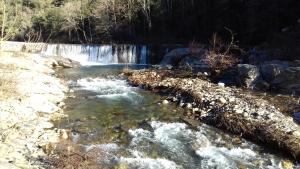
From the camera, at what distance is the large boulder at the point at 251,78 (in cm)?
1848

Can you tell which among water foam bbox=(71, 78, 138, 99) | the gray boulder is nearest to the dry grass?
water foam bbox=(71, 78, 138, 99)

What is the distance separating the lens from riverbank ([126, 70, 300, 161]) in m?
11.7

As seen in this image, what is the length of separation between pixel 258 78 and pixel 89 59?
18.8m

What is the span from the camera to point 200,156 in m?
11.0

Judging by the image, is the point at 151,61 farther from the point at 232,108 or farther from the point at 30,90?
the point at 232,108

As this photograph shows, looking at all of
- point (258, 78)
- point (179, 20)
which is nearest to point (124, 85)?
point (258, 78)

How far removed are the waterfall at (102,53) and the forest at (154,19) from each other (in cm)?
317

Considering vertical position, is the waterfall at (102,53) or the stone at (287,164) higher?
the waterfall at (102,53)

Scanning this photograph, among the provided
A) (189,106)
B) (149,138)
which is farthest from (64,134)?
(189,106)

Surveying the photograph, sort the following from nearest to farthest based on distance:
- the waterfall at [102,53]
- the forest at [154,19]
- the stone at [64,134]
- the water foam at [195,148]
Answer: the water foam at [195,148] → the stone at [64,134] → the forest at [154,19] → the waterfall at [102,53]

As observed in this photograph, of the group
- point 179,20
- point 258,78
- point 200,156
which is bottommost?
point 200,156

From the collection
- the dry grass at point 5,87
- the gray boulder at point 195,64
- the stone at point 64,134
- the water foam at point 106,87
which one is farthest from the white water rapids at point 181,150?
the gray boulder at point 195,64

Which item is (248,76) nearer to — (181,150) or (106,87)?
(106,87)

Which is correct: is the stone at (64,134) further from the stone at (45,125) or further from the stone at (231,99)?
the stone at (231,99)
